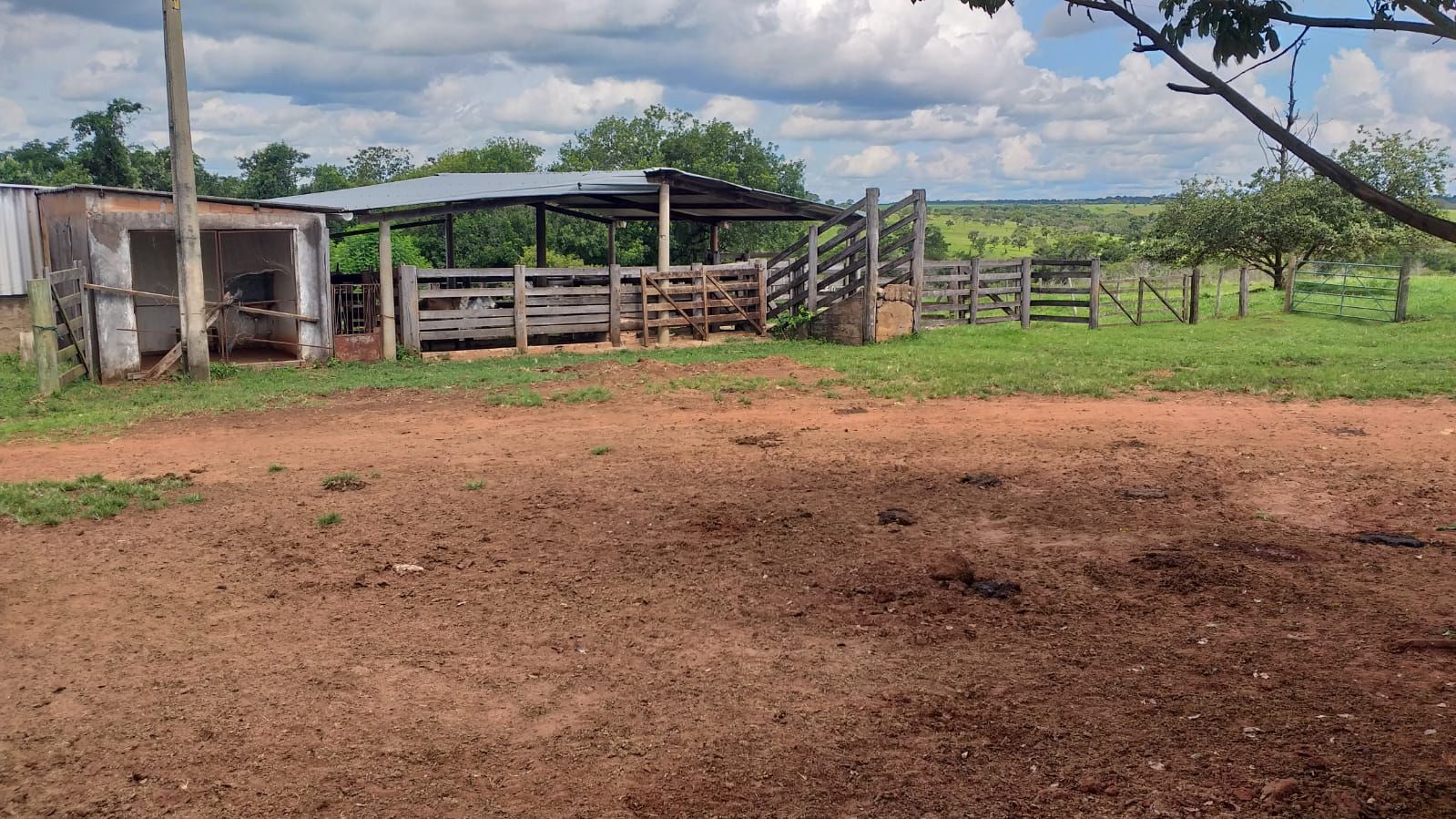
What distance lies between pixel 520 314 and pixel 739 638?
14.5 m

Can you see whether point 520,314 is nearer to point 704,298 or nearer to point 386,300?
point 386,300

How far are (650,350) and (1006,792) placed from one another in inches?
627

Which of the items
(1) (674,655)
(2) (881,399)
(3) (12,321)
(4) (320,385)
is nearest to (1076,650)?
(1) (674,655)

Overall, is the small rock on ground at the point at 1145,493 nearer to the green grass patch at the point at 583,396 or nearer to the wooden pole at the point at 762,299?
the green grass patch at the point at 583,396

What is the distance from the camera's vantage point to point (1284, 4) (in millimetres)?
4738

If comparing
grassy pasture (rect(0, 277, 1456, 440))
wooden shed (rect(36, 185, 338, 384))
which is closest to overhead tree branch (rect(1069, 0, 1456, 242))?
grassy pasture (rect(0, 277, 1456, 440))

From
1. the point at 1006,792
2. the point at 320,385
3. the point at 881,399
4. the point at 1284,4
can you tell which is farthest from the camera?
the point at 320,385

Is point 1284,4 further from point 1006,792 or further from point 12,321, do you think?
point 12,321

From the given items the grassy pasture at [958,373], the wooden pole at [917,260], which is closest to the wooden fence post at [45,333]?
the grassy pasture at [958,373]

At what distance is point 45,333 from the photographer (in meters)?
13.0

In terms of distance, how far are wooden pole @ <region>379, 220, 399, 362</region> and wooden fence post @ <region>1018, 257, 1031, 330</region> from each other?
45.4 ft

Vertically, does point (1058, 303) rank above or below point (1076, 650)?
above

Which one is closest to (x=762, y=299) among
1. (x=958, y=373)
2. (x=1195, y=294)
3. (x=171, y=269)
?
(x=958, y=373)

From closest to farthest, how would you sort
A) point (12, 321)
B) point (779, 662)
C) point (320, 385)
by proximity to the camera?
point (779, 662) < point (320, 385) < point (12, 321)
